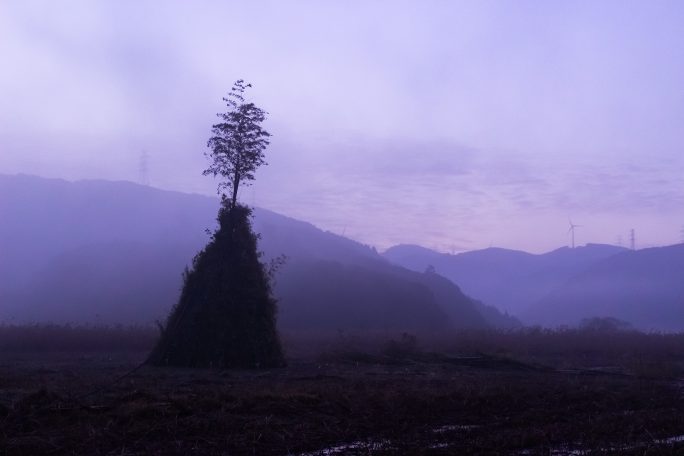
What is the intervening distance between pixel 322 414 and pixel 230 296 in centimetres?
1155

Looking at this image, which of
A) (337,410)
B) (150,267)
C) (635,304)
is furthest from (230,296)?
(635,304)

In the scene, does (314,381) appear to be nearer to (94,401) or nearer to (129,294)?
(94,401)

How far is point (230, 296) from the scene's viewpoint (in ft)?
86.3

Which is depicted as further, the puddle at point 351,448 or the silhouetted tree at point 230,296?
the silhouetted tree at point 230,296

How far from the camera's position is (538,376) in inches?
1017

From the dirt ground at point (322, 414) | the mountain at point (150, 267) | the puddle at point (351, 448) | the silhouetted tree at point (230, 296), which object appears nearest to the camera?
the puddle at point (351, 448)

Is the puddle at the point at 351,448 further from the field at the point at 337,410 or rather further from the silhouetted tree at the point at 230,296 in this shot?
the silhouetted tree at the point at 230,296

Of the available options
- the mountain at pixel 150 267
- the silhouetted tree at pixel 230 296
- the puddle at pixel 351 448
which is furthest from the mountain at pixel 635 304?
the puddle at pixel 351 448

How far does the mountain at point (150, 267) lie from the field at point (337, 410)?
40.6 metres

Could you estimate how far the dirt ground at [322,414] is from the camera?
12.0 metres

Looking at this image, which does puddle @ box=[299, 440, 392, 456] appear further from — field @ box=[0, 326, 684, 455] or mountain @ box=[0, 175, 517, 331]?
mountain @ box=[0, 175, 517, 331]

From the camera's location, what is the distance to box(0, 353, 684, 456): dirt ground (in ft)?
39.5

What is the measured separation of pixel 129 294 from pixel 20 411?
9251cm

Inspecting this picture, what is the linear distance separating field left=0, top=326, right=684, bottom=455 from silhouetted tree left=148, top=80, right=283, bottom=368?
4.84 ft
